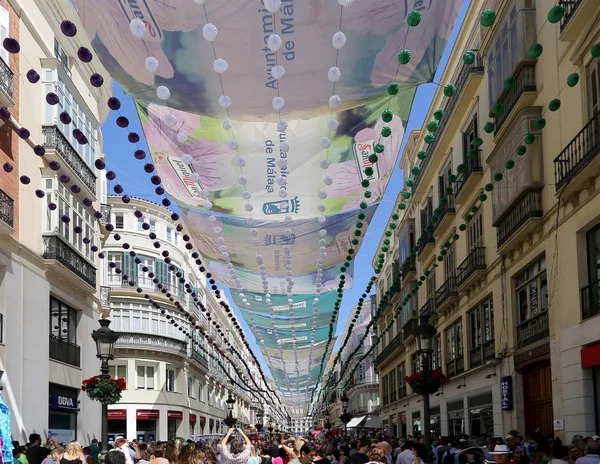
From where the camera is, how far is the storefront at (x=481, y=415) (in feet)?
78.4

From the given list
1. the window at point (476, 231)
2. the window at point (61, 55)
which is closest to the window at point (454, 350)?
the window at point (476, 231)

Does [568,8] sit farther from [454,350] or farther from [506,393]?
[454,350]

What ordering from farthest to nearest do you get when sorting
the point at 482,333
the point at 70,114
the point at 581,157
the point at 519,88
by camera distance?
1. the point at 70,114
2. the point at 482,333
3. the point at 519,88
4. the point at 581,157

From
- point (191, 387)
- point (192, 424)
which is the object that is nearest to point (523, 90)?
point (191, 387)

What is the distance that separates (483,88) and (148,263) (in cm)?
2866

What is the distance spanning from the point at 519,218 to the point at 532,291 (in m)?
1.77

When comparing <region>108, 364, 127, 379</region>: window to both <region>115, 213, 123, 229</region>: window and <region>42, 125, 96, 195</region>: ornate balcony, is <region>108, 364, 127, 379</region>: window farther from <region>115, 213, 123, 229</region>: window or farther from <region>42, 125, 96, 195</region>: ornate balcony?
<region>42, 125, 96, 195</region>: ornate balcony

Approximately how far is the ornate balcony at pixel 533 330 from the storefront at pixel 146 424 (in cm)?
2999

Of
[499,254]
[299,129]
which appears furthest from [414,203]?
[299,129]

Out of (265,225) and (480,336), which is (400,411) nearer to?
(480,336)

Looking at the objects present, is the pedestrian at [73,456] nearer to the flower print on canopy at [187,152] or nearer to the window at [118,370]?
the flower print on canopy at [187,152]

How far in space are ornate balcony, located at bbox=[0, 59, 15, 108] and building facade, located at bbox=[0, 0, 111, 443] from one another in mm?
25

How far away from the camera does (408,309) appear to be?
1563 inches

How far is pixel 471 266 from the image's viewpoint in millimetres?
25062
